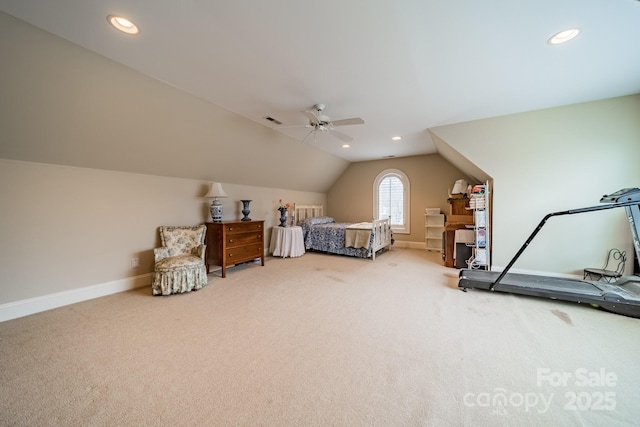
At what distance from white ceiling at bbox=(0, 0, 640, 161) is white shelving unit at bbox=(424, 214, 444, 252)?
10.5ft

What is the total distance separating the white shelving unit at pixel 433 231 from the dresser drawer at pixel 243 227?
4252mm

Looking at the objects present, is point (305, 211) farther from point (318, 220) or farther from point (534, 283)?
point (534, 283)

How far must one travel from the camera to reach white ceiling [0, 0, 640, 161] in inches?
67.1

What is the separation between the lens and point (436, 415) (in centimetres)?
131

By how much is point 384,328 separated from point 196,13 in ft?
9.99

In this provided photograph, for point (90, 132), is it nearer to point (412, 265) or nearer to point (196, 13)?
point (196, 13)

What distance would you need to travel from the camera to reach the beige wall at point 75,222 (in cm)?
250

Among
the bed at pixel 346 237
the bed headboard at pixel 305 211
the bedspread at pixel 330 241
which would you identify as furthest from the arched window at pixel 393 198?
the bedspread at pixel 330 241

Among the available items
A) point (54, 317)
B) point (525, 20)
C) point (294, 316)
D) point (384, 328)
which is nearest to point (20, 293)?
point (54, 317)

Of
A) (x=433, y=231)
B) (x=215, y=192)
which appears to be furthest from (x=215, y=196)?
(x=433, y=231)

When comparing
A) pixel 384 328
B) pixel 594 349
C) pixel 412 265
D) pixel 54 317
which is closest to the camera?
pixel 594 349

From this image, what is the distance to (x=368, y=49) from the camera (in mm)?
2141

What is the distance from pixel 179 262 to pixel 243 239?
1237 millimetres

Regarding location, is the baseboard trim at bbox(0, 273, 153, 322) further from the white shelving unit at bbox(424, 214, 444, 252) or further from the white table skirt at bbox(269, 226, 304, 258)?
the white shelving unit at bbox(424, 214, 444, 252)
